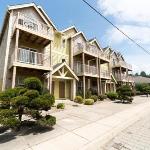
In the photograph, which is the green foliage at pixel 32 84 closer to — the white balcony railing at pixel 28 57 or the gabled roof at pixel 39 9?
the white balcony railing at pixel 28 57

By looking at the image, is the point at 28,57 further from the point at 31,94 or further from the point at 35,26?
the point at 31,94

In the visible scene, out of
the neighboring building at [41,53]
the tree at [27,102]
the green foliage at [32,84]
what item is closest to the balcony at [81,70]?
the neighboring building at [41,53]

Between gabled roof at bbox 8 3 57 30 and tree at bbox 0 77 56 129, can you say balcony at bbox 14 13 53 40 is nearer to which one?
gabled roof at bbox 8 3 57 30

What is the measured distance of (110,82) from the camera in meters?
31.1

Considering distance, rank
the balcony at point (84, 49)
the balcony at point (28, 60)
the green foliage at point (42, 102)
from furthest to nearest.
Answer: the balcony at point (84, 49) → the balcony at point (28, 60) → the green foliage at point (42, 102)

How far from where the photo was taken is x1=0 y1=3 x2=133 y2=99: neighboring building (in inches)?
590

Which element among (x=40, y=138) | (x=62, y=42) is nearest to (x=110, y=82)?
(x=62, y=42)

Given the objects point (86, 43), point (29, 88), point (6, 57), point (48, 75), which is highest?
point (86, 43)

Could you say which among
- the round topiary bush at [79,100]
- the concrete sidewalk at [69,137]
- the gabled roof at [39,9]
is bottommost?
the concrete sidewalk at [69,137]

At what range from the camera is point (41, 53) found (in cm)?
1684

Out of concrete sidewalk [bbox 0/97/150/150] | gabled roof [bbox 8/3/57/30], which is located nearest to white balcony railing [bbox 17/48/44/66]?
gabled roof [bbox 8/3/57/30]

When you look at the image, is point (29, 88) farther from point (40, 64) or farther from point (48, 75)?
point (48, 75)

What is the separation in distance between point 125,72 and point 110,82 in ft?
34.8

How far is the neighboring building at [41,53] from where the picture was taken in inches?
590
